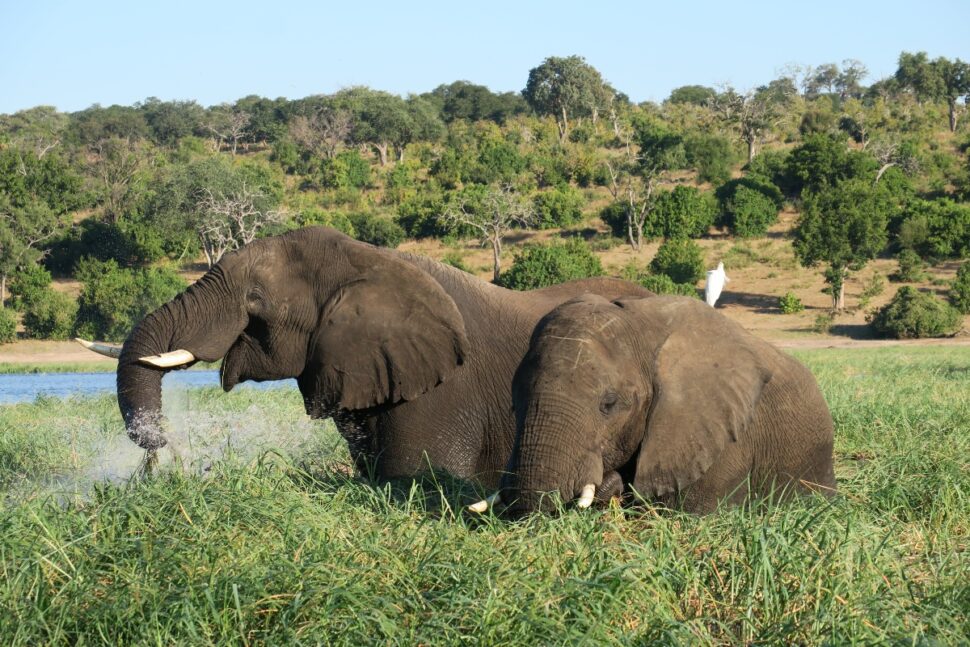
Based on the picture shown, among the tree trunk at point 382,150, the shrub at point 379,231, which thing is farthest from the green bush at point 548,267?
the tree trunk at point 382,150

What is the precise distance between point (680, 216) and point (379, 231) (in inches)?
Answer: 401

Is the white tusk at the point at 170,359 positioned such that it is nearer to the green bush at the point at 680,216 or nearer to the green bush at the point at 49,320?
the green bush at the point at 49,320

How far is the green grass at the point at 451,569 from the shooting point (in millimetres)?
3674

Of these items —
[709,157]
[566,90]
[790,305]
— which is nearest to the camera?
[790,305]

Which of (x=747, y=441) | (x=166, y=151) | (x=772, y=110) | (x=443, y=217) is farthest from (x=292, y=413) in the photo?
(x=166, y=151)

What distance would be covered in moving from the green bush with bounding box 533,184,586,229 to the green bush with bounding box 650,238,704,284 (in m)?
8.22

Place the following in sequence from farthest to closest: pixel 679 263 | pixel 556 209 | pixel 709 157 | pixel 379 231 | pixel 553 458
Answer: pixel 709 157 → pixel 556 209 → pixel 379 231 → pixel 679 263 → pixel 553 458

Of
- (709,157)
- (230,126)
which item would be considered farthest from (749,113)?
(230,126)

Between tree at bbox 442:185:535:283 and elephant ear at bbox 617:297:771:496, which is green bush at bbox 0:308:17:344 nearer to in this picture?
tree at bbox 442:185:535:283

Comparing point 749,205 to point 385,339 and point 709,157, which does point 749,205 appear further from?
point 385,339

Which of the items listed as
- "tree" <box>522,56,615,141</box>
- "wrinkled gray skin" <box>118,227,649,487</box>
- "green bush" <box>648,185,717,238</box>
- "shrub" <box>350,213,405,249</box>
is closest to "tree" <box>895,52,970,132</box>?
"tree" <box>522,56,615,141</box>

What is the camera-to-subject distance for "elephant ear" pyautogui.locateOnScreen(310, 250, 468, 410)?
21.2 ft

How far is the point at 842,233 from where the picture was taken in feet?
116

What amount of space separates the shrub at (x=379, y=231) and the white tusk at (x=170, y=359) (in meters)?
38.0
